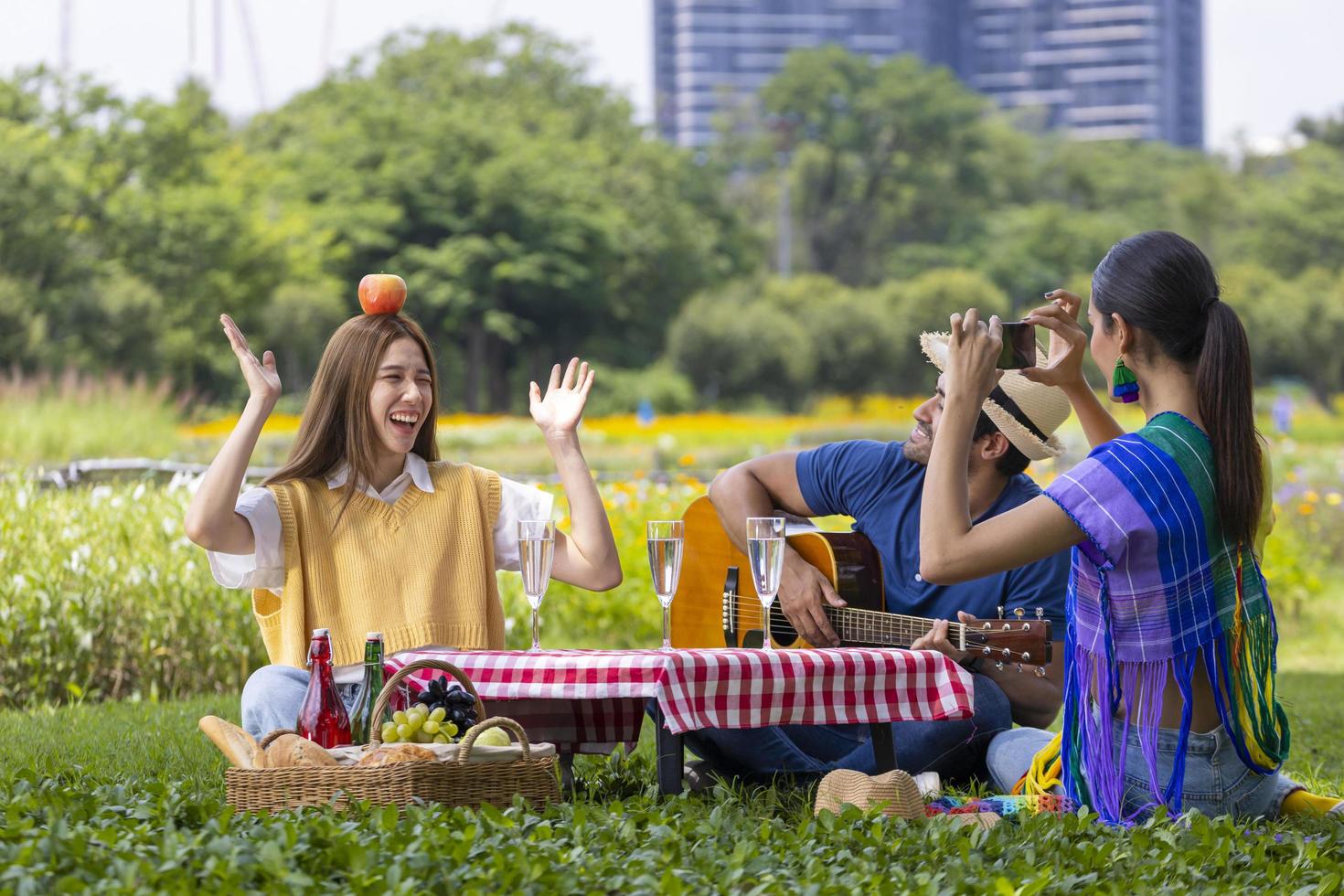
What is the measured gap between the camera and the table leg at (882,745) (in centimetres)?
408

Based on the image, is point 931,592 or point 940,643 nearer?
point 940,643

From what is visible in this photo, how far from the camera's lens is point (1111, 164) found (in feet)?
258

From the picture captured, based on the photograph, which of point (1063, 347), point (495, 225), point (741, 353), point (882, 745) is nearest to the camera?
point (1063, 347)

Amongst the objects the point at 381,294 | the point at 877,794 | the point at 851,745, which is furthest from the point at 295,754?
the point at 851,745

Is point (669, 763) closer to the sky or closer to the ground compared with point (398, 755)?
closer to the ground

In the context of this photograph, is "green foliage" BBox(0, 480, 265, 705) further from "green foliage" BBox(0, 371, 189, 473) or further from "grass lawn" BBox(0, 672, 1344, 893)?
"green foliage" BBox(0, 371, 189, 473)

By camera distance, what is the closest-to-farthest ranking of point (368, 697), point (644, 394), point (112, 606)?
1. point (368, 697)
2. point (112, 606)
3. point (644, 394)

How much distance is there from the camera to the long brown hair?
4.09 meters

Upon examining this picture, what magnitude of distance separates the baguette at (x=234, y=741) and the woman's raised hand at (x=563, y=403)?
1.06m

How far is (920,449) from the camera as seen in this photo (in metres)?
4.53

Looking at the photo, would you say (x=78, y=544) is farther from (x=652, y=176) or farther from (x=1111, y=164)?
(x=1111, y=164)

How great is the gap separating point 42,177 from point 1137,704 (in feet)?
112

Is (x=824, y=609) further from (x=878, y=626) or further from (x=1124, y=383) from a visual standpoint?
(x=1124, y=383)

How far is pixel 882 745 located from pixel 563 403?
1220 mm
